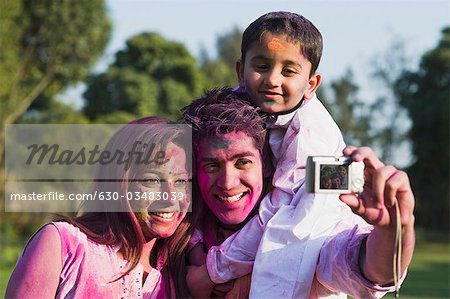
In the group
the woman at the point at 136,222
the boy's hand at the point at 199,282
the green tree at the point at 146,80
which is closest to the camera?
the woman at the point at 136,222

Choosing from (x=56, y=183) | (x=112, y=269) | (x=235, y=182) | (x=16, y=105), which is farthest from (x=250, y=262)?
(x=16, y=105)

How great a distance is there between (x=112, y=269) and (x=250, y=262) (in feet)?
1.48

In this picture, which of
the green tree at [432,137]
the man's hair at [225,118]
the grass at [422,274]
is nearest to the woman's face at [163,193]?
the man's hair at [225,118]

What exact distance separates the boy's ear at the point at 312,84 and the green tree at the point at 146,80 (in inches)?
1122

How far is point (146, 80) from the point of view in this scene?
3172 cm

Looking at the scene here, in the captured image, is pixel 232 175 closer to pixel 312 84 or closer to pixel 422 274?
pixel 312 84

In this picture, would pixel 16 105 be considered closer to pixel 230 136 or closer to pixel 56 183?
pixel 56 183

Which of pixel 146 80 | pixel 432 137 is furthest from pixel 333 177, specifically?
pixel 432 137

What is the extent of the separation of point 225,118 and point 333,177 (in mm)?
679

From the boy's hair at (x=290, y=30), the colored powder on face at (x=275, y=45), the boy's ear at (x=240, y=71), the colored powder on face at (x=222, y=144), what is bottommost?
the colored powder on face at (x=222, y=144)

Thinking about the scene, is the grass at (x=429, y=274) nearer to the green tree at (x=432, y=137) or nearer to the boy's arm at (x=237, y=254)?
the green tree at (x=432, y=137)

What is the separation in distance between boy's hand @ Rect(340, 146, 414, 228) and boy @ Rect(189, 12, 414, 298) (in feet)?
0.93

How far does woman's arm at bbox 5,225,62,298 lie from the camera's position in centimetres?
246

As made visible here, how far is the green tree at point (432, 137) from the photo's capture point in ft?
121
